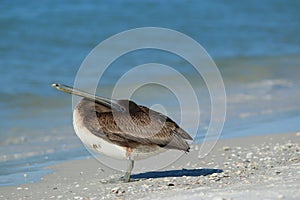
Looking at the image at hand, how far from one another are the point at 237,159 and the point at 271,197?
93.9 inches

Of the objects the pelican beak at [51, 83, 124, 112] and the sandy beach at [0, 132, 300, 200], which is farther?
the pelican beak at [51, 83, 124, 112]

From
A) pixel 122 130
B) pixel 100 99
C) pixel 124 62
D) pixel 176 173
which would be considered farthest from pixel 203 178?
pixel 124 62

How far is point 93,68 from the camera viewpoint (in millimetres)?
13703

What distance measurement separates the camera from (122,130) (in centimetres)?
653

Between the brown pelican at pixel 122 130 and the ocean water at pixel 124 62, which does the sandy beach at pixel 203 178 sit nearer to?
the brown pelican at pixel 122 130

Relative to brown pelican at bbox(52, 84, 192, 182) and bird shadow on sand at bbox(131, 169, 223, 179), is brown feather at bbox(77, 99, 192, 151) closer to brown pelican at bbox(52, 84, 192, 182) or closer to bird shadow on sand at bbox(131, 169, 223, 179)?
brown pelican at bbox(52, 84, 192, 182)

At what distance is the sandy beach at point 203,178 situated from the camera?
568cm

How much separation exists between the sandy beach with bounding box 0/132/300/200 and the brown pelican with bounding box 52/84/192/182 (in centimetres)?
32

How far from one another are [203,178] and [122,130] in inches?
33.8

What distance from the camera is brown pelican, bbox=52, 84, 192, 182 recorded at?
648 centimetres

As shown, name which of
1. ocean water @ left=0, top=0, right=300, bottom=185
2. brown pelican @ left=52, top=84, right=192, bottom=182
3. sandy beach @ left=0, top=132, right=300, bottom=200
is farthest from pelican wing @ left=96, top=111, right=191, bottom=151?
ocean water @ left=0, top=0, right=300, bottom=185

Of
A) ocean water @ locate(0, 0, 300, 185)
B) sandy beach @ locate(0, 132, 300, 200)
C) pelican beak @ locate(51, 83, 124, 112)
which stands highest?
ocean water @ locate(0, 0, 300, 185)

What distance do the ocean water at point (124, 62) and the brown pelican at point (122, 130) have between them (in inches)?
41.5

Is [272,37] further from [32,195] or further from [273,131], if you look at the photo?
[32,195]
